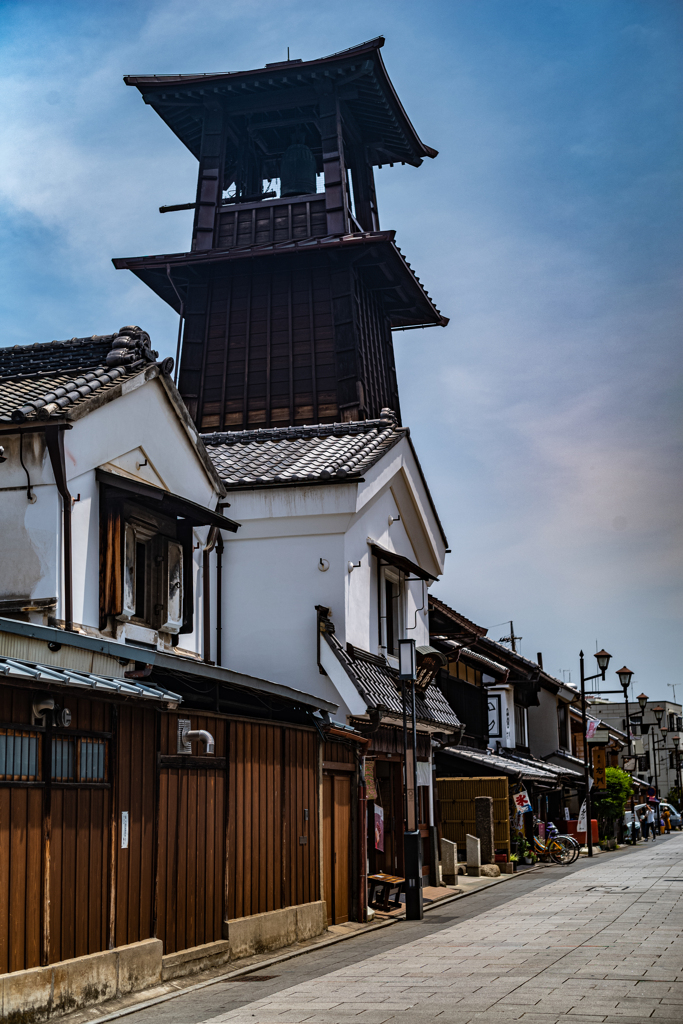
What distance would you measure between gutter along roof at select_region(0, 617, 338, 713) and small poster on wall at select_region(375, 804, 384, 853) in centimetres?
640

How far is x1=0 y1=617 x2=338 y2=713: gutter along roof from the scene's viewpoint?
10.7m

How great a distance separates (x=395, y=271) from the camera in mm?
32438

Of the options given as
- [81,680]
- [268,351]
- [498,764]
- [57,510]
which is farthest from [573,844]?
[81,680]

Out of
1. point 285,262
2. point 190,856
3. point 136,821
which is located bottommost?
point 190,856

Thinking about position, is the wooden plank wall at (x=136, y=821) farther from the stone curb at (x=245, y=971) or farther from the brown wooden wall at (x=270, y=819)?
the brown wooden wall at (x=270, y=819)

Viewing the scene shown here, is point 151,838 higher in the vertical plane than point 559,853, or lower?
higher

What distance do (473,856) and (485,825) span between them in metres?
1.86

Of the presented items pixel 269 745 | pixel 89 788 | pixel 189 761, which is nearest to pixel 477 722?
pixel 269 745

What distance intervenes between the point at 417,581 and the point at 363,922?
32.4 feet

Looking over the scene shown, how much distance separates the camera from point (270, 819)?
17.1m

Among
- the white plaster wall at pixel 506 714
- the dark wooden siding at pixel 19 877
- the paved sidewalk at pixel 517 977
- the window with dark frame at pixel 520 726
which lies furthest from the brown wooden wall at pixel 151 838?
the window with dark frame at pixel 520 726

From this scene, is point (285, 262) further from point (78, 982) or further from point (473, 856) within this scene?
point (78, 982)

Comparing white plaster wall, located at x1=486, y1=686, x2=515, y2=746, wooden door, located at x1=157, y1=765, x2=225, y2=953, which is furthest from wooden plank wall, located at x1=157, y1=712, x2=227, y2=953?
white plaster wall, located at x1=486, y1=686, x2=515, y2=746

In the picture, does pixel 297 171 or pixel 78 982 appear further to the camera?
pixel 297 171
